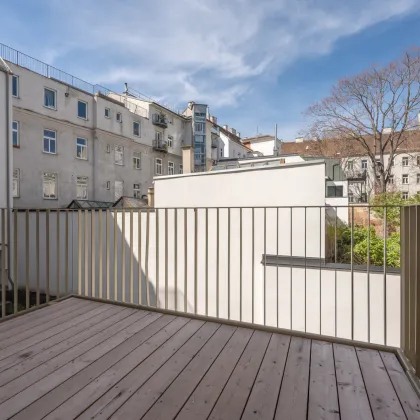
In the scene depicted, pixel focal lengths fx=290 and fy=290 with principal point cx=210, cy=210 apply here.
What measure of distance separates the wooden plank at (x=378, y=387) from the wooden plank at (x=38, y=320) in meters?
2.39

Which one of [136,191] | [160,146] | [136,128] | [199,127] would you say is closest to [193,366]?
[136,191]

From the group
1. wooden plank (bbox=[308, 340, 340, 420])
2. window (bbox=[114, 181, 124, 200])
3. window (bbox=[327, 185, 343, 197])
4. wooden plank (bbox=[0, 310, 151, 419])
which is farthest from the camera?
window (bbox=[114, 181, 124, 200])

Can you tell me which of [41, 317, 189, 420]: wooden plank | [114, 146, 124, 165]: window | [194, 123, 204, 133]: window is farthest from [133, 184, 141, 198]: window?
[41, 317, 189, 420]: wooden plank

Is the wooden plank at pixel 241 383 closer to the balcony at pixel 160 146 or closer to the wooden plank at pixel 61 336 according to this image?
the wooden plank at pixel 61 336

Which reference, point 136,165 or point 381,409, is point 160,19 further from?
point 136,165

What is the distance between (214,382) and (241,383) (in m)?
0.15

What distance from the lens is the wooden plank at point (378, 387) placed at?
140 cm

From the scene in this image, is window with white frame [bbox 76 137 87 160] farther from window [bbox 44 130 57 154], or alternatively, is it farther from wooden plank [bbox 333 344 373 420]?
wooden plank [bbox 333 344 373 420]

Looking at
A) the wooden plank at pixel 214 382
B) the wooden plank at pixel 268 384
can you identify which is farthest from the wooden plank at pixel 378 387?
the wooden plank at pixel 214 382

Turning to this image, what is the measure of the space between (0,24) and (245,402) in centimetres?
1507

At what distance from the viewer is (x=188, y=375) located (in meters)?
1.71

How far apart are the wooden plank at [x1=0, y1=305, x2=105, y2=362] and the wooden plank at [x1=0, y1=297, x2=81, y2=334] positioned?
0.68 feet

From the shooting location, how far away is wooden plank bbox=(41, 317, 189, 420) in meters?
1.41

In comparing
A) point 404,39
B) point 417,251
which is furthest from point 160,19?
point 404,39
